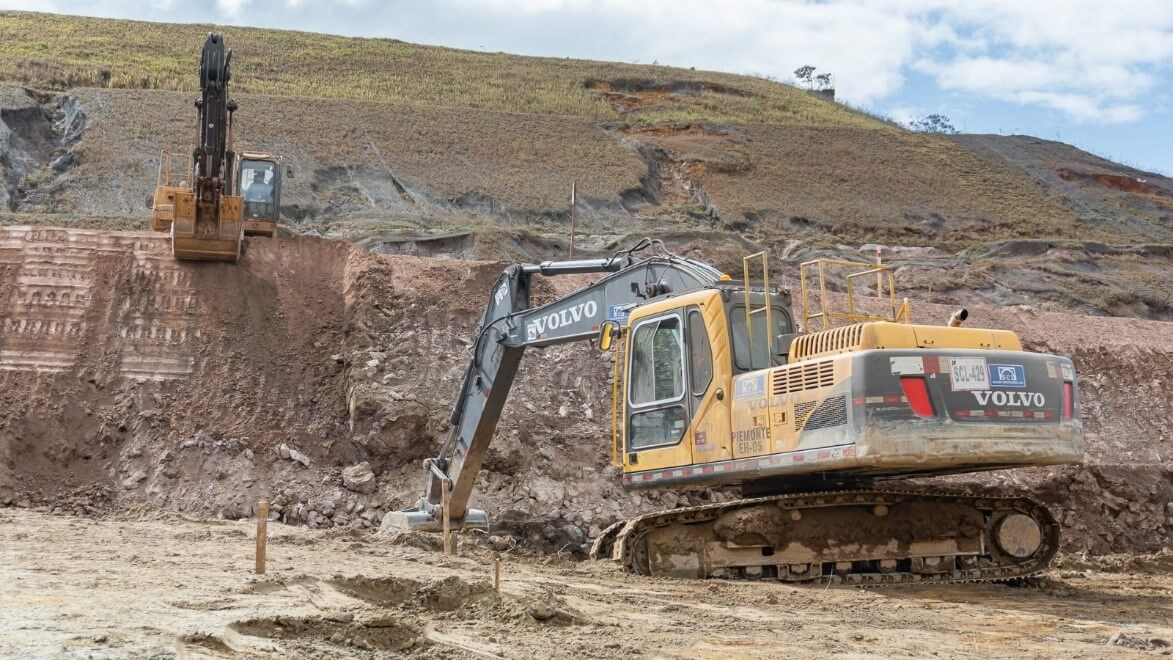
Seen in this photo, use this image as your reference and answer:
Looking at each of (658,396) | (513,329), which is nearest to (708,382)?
(658,396)

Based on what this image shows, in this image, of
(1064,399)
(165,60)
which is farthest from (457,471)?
(165,60)

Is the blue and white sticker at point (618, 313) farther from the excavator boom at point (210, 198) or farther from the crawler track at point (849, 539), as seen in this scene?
the excavator boom at point (210, 198)

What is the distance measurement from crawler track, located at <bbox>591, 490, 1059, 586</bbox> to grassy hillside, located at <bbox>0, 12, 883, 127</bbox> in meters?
33.2

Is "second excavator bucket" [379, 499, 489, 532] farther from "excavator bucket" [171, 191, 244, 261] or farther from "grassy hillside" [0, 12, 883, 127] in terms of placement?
"grassy hillside" [0, 12, 883, 127]

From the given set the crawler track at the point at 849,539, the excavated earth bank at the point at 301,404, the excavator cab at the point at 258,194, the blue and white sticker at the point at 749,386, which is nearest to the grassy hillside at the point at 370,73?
the excavator cab at the point at 258,194

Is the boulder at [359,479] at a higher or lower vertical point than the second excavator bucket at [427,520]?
higher

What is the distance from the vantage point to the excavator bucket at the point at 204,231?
18.3 metres

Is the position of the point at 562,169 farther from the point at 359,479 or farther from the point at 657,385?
the point at 657,385

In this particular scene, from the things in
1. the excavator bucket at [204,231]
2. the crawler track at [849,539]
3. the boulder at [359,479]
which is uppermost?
the excavator bucket at [204,231]

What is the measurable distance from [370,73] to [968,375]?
142 feet

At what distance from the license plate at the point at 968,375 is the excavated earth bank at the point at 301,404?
18.9 ft

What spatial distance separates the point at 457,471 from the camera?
12742 millimetres

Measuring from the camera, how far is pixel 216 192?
18.2 metres

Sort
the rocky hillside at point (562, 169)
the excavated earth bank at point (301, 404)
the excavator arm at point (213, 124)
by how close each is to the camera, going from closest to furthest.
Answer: the excavated earth bank at point (301, 404), the excavator arm at point (213, 124), the rocky hillside at point (562, 169)
